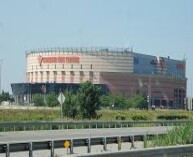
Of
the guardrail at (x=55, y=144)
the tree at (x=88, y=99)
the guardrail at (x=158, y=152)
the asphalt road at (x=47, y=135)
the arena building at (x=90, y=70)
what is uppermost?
the arena building at (x=90, y=70)

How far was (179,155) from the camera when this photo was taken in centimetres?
1440

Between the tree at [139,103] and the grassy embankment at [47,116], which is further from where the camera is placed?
the tree at [139,103]

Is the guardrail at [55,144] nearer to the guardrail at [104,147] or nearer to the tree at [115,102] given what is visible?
the guardrail at [104,147]

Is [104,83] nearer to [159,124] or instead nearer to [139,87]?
[139,87]

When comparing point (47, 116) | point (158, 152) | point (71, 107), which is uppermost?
point (71, 107)

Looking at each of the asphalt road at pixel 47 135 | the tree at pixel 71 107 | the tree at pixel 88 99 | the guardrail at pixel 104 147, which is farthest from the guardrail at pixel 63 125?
the guardrail at pixel 104 147

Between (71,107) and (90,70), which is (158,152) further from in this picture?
(90,70)

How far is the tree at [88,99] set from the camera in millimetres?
56156

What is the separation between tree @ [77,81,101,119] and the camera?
56156 mm

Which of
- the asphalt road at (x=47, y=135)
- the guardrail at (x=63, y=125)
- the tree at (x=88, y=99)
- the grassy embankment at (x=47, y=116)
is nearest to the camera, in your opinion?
the asphalt road at (x=47, y=135)

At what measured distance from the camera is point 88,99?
185 ft

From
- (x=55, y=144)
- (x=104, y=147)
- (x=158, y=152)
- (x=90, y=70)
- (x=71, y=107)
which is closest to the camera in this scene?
(x=158, y=152)

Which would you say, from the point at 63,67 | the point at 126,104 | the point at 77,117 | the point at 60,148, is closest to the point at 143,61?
the point at 63,67

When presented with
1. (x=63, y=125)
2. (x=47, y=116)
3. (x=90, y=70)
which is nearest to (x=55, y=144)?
(x=63, y=125)
